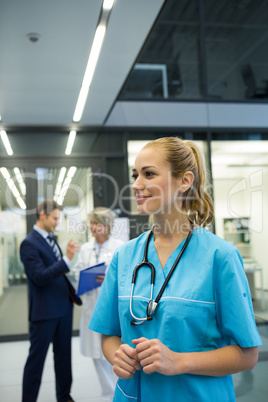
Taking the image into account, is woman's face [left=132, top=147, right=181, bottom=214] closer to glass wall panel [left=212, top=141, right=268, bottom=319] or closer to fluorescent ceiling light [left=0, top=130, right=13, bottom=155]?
glass wall panel [left=212, top=141, right=268, bottom=319]

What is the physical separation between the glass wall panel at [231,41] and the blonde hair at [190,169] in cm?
364

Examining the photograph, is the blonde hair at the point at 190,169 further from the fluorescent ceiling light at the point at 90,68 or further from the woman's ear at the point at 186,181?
the fluorescent ceiling light at the point at 90,68

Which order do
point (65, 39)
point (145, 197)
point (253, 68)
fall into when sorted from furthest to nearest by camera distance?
point (253, 68) < point (65, 39) < point (145, 197)

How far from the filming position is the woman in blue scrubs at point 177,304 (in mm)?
961

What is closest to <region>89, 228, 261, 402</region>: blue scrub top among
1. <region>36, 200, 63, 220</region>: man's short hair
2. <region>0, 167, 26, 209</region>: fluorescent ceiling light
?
<region>36, 200, 63, 220</region>: man's short hair

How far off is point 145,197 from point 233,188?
1.21 meters

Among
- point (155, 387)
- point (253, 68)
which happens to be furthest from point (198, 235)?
point (253, 68)

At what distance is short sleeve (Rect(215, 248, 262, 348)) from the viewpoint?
0.96 m

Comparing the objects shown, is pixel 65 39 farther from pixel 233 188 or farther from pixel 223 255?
pixel 223 255

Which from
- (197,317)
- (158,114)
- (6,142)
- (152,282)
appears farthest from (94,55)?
(197,317)

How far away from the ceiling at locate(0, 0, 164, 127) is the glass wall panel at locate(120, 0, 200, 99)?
1338mm

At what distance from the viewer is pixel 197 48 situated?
5.50 metres

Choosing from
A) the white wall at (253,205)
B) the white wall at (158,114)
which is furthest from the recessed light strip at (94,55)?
the white wall at (253,205)

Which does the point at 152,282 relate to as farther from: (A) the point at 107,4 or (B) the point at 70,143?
(B) the point at 70,143
